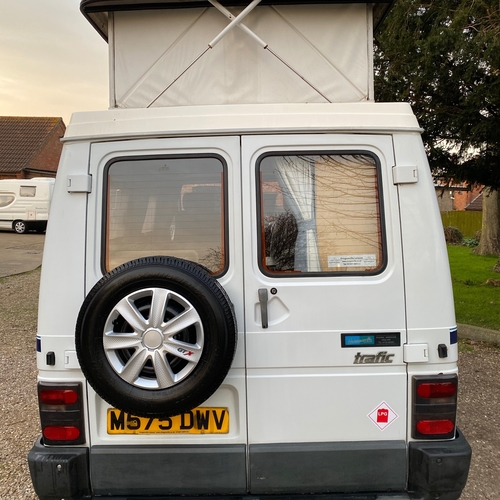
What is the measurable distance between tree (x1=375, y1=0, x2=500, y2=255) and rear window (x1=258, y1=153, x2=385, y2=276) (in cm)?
499

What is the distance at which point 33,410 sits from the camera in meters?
5.22

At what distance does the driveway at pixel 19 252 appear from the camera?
15.0m

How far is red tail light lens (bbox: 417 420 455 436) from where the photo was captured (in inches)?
99.5

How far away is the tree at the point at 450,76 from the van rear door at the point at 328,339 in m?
5.05

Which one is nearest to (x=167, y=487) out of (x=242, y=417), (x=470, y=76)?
(x=242, y=417)

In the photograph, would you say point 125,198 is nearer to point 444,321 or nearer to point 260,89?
point 260,89

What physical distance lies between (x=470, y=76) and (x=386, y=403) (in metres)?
5.92

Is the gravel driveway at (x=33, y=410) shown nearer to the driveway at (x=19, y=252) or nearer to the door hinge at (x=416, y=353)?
the door hinge at (x=416, y=353)

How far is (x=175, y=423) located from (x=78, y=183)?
1288 millimetres

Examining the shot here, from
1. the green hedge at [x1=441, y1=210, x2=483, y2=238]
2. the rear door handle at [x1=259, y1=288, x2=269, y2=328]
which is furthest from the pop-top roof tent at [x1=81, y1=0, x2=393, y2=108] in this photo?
the green hedge at [x1=441, y1=210, x2=483, y2=238]

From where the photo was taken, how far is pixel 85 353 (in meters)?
2.32

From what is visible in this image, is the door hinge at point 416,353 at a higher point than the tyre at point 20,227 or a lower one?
lower

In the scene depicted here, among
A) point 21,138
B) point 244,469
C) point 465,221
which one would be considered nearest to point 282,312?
point 244,469

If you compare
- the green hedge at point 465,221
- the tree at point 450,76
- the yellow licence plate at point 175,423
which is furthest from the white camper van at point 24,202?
the green hedge at point 465,221
